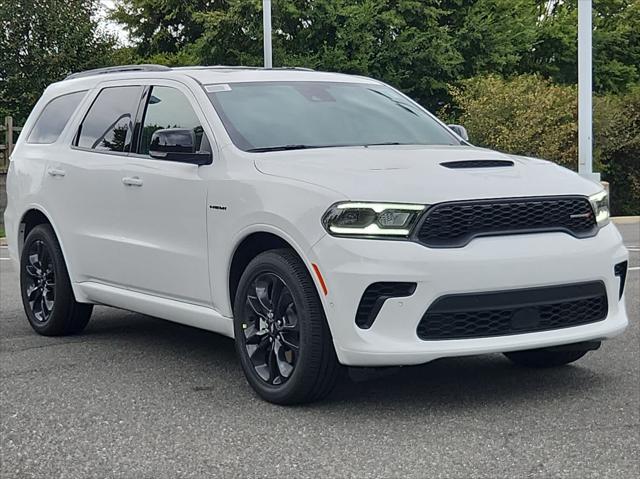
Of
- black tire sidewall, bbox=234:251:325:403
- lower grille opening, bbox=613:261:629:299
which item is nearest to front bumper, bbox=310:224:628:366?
black tire sidewall, bbox=234:251:325:403

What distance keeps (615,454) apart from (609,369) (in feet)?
5.57

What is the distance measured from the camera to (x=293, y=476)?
401 cm

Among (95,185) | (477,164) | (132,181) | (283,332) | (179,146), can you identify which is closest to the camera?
(283,332)

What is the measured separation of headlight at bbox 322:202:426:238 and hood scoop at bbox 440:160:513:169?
20.6 inches

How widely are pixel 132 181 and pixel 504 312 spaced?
247 centimetres

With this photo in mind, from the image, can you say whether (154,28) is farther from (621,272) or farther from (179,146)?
(621,272)

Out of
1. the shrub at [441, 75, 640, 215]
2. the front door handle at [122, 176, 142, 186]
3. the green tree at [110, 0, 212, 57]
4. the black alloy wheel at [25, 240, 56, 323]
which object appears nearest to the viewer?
the front door handle at [122, 176, 142, 186]

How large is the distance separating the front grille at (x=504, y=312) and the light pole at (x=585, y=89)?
10903 millimetres

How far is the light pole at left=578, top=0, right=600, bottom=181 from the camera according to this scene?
15.8 metres

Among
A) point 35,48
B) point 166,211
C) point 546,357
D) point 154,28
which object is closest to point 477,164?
point 546,357

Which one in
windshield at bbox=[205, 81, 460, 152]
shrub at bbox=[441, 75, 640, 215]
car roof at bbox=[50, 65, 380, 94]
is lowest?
shrub at bbox=[441, 75, 640, 215]

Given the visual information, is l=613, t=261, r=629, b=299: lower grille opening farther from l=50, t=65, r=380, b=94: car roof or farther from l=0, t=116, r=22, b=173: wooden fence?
l=0, t=116, r=22, b=173: wooden fence

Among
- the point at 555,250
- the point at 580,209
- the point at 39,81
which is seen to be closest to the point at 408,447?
the point at 555,250

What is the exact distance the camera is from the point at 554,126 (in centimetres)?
2448
